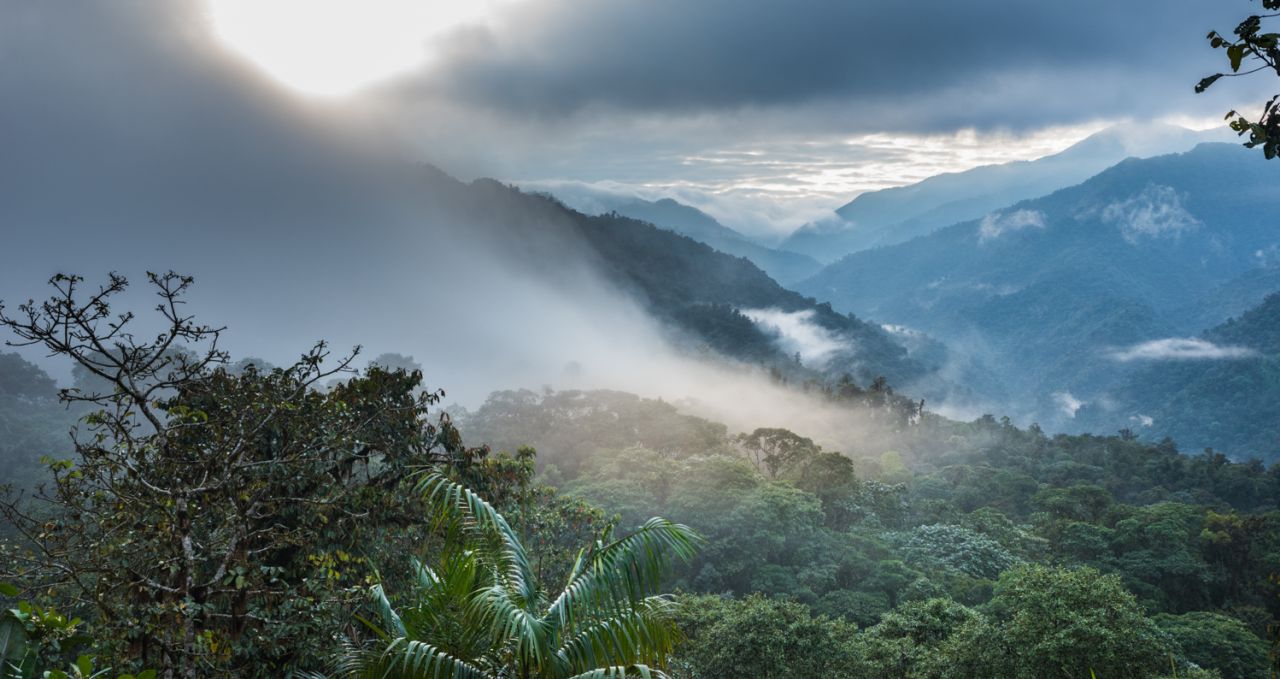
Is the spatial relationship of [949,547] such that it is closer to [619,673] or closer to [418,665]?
[619,673]

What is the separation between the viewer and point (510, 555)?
5.52 m

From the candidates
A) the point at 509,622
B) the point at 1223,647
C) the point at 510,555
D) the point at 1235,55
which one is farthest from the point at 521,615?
the point at 1223,647

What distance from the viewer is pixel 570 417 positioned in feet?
193

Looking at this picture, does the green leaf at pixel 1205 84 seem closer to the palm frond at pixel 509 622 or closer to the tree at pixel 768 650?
the palm frond at pixel 509 622

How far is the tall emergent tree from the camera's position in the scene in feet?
19.0

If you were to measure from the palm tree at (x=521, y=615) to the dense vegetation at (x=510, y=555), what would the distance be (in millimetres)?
21

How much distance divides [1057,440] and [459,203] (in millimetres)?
125251

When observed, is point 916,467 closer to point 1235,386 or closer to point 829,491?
point 829,491

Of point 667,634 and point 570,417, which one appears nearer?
point 667,634

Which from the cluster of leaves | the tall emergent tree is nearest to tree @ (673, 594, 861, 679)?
the cluster of leaves

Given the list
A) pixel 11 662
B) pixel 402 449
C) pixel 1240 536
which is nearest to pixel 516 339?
pixel 1240 536

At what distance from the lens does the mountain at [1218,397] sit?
120938 mm

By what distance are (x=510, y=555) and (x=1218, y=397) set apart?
16325 cm

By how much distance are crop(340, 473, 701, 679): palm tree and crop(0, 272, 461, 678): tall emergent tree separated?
1.50 metres
